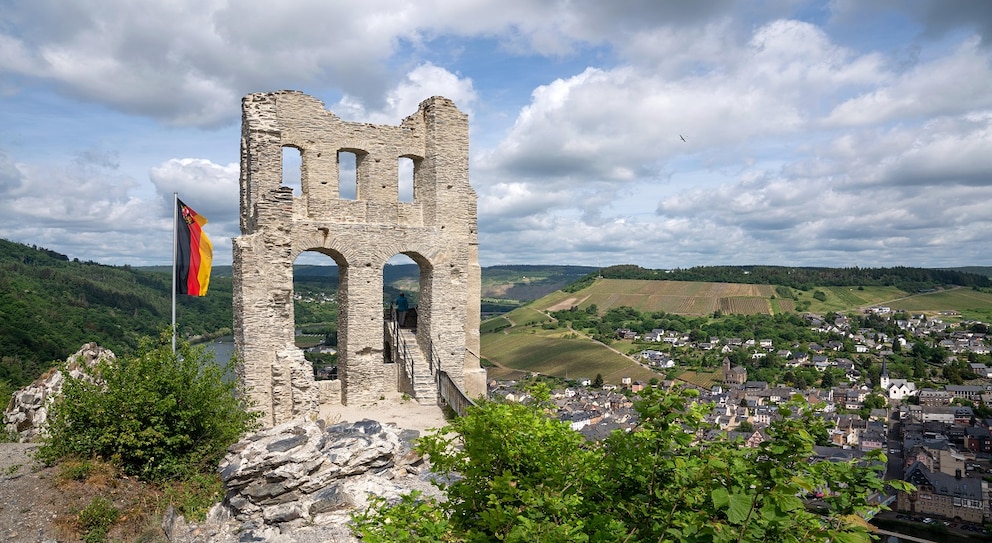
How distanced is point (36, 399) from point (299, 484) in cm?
959

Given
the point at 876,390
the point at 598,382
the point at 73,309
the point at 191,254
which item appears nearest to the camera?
the point at 191,254

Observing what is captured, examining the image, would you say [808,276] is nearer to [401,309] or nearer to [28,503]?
[401,309]

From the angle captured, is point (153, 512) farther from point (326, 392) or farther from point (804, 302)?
point (804, 302)

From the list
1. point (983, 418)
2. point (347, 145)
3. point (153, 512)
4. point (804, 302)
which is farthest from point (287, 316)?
point (804, 302)

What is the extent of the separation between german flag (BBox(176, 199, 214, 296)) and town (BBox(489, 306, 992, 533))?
426 inches

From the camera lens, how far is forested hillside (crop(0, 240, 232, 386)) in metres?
35.4

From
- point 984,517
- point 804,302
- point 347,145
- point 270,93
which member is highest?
point 270,93

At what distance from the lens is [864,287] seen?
410ft

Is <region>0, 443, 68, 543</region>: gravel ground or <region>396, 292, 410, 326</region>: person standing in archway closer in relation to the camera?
<region>0, 443, 68, 543</region>: gravel ground

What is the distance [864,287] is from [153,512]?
462ft

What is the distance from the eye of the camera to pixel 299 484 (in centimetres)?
1114

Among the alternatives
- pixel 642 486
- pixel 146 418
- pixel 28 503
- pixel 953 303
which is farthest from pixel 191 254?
pixel 953 303

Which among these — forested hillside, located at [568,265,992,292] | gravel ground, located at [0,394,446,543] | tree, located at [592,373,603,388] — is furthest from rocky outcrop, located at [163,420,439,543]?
forested hillside, located at [568,265,992,292]

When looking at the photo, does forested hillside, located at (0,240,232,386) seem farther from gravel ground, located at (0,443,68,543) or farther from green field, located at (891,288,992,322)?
green field, located at (891,288,992,322)
